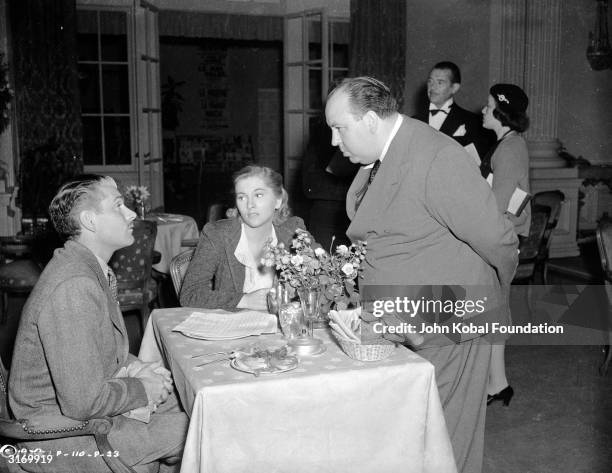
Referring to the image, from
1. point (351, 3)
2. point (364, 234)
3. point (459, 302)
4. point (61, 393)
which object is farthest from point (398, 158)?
point (351, 3)

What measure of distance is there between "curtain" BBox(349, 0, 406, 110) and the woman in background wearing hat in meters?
3.95

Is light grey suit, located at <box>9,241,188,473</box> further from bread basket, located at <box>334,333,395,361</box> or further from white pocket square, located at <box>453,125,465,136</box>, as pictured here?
white pocket square, located at <box>453,125,465,136</box>

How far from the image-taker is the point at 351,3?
765cm

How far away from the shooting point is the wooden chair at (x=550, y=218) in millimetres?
5260

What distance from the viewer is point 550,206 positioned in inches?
217

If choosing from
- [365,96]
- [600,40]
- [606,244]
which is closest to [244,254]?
[365,96]

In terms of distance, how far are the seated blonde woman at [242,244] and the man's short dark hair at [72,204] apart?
0.69 metres

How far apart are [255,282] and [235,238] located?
0.67 ft

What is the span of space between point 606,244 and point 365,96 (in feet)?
7.39

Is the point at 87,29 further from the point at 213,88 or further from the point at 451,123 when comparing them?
the point at 213,88

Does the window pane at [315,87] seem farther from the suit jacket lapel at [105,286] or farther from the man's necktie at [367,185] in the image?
the suit jacket lapel at [105,286]

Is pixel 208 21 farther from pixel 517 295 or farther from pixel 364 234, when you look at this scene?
pixel 364 234

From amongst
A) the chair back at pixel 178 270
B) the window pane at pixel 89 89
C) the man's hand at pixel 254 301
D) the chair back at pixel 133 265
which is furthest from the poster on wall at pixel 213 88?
the man's hand at pixel 254 301

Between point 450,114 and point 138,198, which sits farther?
point 138,198
